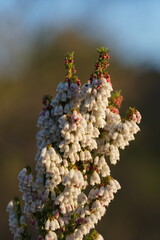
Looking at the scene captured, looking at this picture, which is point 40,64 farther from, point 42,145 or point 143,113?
point 42,145

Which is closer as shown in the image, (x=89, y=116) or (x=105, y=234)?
(x=89, y=116)

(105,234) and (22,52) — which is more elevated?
(22,52)

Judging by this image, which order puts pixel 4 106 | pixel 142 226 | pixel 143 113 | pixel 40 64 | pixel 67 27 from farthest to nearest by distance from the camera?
pixel 67 27, pixel 40 64, pixel 4 106, pixel 143 113, pixel 142 226

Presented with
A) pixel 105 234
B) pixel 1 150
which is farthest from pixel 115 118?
pixel 1 150

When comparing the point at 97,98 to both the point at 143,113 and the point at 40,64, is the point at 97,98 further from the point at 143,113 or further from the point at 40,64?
the point at 40,64

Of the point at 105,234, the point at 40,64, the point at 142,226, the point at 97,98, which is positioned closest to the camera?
the point at 97,98

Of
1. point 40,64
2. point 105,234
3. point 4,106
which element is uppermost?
point 40,64
